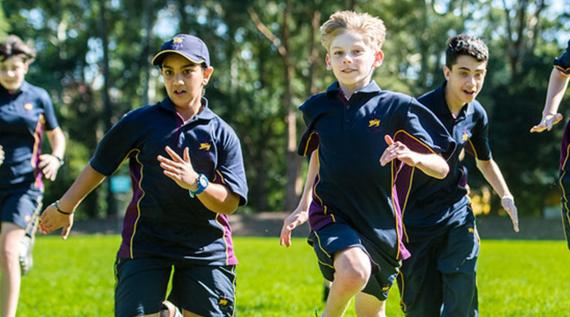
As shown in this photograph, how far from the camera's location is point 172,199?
15.2ft

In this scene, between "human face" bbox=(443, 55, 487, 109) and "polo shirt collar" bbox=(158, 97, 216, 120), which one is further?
"human face" bbox=(443, 55, 487, 109)

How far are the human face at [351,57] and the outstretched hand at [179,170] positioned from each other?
110cm

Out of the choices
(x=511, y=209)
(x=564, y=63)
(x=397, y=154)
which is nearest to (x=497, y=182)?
(x=511, y=209)

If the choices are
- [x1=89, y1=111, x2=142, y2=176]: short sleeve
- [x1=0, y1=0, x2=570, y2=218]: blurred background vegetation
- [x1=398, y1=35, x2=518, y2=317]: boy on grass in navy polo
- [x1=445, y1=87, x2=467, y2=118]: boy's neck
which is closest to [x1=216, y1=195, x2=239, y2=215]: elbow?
[x1=89, y1=111, x2=142, y2=176]: short sleeve

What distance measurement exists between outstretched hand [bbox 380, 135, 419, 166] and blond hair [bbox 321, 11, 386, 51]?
2.43 ft

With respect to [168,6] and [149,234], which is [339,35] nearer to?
[149,234]

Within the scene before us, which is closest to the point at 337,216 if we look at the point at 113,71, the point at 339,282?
the point at 339,282

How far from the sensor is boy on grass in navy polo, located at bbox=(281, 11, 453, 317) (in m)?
4.66

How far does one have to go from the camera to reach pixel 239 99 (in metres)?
39.9

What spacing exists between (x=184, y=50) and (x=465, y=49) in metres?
2.01

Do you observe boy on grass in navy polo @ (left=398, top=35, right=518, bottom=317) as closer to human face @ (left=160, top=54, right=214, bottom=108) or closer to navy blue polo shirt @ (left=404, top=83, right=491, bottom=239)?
navy blue polo shirt @ (left=404, top=83, right=491, bottom=239)

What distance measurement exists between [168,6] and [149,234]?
35678 millimetres

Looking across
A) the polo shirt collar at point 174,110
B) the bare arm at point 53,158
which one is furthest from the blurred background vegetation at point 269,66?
the polo shirt collar at point 174,110

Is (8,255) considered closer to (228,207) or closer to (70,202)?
(70,202)
